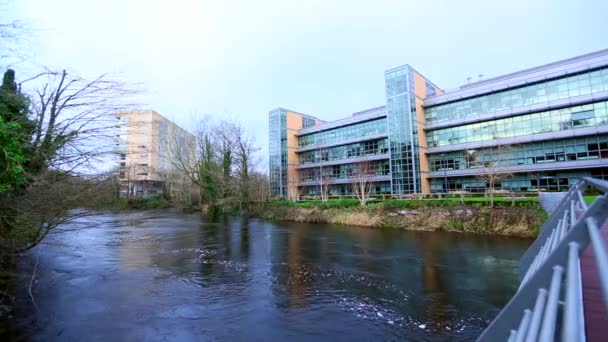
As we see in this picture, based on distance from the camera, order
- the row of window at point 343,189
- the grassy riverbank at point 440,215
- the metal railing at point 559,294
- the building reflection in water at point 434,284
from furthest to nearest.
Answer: the row of window at point 343,189 < the grassy riverbank at point 440,215 < the building reflection in water at point 434,284 < the metal railing at point 559,294

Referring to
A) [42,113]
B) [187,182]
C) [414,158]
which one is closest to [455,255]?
[42,113]

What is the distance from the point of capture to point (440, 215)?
21.6 meters

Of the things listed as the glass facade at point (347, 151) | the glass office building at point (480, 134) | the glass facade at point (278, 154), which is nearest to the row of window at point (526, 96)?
the glass office building at point (480, 134)

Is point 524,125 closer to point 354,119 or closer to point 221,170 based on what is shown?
point 354,119

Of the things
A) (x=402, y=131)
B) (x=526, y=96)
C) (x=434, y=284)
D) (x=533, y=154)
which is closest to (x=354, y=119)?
(x=402, y=131)

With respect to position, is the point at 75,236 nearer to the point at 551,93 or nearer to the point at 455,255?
the point at 455,255

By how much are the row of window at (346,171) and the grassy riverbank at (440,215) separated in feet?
38.5

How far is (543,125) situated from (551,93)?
3782mm

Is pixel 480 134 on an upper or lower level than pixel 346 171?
upper

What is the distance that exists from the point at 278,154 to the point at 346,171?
14.6 metres

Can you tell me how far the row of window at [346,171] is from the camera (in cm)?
4458

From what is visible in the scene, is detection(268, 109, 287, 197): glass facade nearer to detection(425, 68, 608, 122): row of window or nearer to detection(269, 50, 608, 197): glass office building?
detection(269, 50, 608, 197): glass office building

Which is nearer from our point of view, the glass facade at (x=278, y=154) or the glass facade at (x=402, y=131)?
the glass facade at (x=402, y=131)

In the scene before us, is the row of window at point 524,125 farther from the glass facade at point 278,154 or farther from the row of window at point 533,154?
the glass facade at point 278,154
